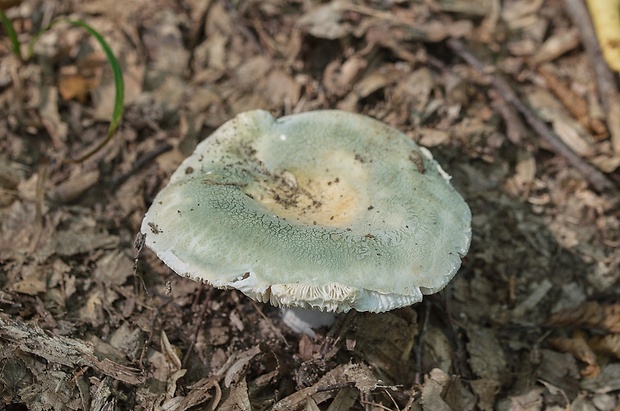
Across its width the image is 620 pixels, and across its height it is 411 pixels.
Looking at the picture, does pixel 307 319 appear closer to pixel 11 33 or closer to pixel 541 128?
pixel 541 128

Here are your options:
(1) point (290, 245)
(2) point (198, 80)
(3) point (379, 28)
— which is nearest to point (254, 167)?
(1) point (290, 245)

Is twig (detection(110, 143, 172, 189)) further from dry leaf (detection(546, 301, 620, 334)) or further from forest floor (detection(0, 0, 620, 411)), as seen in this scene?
dry leaf (detection(546, 301, 620, 334))

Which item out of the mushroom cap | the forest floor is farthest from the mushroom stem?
the mushroom cap

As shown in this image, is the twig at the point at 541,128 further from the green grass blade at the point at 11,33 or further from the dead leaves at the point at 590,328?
the green grass blade at the point at 11,33

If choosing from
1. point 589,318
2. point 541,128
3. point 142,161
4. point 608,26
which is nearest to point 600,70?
point 608,26

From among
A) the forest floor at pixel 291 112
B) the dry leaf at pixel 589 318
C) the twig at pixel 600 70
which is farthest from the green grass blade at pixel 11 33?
the twig at pixel 600 70

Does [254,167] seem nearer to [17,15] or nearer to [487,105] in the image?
[487,105]
